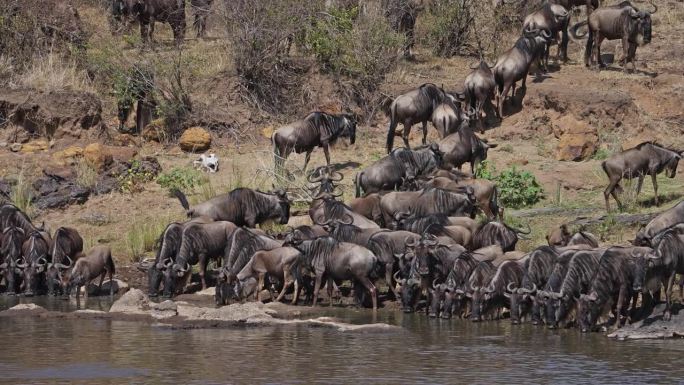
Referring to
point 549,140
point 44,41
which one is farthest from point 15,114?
point 549,140

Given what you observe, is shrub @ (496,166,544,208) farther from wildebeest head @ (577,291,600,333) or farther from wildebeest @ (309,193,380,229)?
wildebeest head @ (577,291,600,333)

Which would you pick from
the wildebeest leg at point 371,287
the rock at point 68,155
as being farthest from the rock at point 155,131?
the wildebeest leg at point 371,287

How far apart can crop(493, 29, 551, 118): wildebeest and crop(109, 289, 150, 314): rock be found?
952cm

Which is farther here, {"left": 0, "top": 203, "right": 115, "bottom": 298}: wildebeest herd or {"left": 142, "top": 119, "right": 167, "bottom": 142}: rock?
{"left": 142, "top": 119, "right": 167, "bottom": 142}: rock

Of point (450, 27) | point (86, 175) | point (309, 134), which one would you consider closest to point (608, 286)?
point (309, 134)

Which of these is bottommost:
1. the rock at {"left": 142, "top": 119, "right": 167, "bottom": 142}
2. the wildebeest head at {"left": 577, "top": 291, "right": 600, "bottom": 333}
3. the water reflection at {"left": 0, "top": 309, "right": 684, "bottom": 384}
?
the water reflection at {"left": 0, "top": 309, "right": 684, "bottom": 384}

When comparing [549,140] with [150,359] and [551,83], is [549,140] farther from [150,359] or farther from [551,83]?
[150,359]

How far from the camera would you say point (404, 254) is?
656 inches

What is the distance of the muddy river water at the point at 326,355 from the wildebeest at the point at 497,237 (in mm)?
1861

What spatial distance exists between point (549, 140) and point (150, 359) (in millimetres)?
11846

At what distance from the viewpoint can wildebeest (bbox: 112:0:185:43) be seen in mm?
29141

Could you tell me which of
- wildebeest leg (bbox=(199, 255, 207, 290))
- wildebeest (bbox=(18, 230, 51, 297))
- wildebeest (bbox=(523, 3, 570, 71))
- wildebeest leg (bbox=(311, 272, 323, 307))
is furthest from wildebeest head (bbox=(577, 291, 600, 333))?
wildebeest (bbox=(523, 3, 570, 71))

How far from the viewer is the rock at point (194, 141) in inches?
971

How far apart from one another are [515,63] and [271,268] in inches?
342
